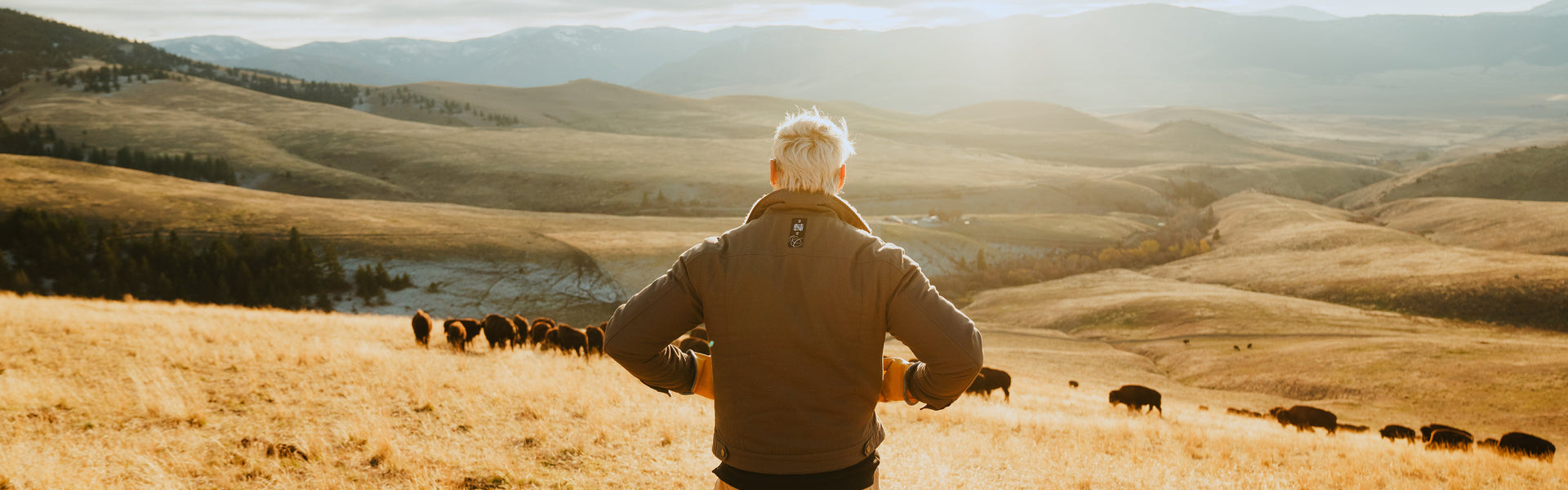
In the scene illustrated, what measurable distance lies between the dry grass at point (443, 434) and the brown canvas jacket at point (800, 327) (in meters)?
5.21

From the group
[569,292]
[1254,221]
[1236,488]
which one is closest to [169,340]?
[1236,488]

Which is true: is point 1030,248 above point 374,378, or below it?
below

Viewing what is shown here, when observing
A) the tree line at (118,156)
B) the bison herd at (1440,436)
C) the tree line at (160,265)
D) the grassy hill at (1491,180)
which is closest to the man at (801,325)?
the bison herd at (1440,436)

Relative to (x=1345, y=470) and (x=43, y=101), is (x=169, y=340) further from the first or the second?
(x=43, y=101)

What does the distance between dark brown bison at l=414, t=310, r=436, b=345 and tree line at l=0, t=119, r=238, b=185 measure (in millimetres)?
140552

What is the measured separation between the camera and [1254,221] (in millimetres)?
115812

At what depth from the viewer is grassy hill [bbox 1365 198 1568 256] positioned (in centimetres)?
8750

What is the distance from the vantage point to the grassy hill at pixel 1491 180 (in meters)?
145

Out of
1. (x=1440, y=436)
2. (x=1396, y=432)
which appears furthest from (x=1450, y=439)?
(x=1396, y=432)

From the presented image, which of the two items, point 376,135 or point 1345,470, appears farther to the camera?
→ point 376,135

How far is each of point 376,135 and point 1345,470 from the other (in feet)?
630

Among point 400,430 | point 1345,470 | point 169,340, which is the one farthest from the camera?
point 169,340

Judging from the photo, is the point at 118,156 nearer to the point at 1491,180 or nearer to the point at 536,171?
the point at 536,171

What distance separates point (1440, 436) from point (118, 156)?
177963mm
